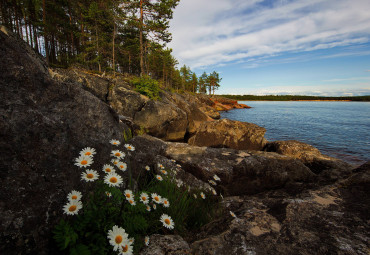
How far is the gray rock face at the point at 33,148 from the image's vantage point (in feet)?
5.02

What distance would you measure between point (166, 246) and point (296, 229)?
5.70 ft

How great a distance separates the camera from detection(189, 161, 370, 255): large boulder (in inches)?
74.8

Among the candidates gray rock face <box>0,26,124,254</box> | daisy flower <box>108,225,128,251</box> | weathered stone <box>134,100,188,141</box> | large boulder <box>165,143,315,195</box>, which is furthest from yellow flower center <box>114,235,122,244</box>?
weathered stone <box>134,100,188,141</box>

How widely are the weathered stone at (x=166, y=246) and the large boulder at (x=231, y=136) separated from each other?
7717 millimetres

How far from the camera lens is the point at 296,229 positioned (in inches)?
86.4

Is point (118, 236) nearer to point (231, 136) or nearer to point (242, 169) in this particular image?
point (242, 169)

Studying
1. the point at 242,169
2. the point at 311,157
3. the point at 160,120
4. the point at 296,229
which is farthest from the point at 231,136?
the point at 296,229

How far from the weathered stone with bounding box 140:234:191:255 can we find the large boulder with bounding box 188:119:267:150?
25.3 ft

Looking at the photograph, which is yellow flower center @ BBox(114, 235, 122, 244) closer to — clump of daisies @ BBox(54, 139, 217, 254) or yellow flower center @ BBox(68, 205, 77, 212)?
clump of daisies @ BBox(54, 139, 217, 254)

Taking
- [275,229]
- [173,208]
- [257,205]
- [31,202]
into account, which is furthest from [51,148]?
[257,205]

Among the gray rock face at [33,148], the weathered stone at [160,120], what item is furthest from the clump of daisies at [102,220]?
the weathered stone at [160,120]

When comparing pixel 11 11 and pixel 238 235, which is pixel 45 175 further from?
pixel 11 11

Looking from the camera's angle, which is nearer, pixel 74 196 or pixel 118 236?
pixel 118 236

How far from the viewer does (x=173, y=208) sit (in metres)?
2.50
